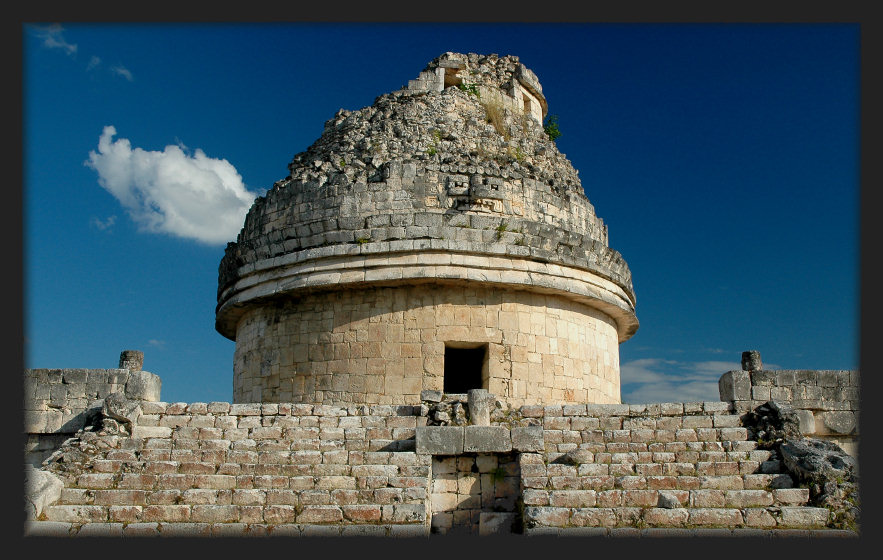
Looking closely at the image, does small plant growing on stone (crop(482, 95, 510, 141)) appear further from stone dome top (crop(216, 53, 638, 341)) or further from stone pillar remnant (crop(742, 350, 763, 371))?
stone pillar remnant (crop(742, 350, 763, 371))

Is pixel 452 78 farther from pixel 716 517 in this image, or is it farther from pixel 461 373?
pixel 716 517

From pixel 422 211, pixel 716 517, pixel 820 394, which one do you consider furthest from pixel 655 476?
pixel 422 211

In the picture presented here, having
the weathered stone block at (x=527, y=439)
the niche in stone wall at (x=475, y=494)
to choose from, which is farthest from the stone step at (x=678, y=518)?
the weathered stone block at (x=527, y=439)

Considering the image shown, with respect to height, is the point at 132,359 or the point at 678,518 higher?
the point at 132,359

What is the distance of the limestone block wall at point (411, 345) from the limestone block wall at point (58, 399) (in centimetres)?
266

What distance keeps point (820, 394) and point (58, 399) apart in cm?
1247

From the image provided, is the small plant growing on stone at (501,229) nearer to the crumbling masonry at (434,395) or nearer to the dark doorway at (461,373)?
the crumbling masonry at (434,395)

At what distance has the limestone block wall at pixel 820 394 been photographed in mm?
10938

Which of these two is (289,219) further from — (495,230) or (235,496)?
(235,496)

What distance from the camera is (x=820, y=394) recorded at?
11164mm

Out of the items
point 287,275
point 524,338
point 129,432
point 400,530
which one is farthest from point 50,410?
point 524,338

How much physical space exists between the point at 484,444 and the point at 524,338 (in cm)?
382

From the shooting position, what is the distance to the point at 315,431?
10.0 metres

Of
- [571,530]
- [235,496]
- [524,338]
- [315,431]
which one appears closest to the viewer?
[571,530]
